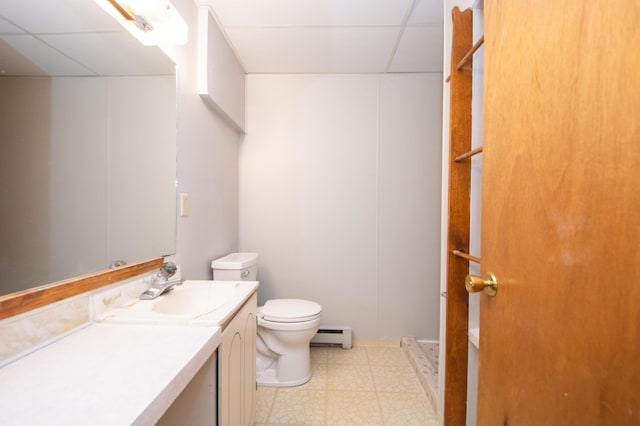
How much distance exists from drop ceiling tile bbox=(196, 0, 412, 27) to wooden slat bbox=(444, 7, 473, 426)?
0.68 meters

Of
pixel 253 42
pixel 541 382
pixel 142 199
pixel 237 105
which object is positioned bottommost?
pixel 541 382

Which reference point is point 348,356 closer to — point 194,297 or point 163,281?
point 194,297

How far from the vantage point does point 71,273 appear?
818 millimetres

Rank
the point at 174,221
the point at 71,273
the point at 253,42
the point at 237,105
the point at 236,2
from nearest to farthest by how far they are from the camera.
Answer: the point at 71,273 < the point at 174,221 < the point at 236,2 < the point at 253,42 < the point at 237,105

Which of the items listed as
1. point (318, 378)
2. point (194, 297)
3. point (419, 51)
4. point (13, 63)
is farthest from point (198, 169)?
point (419, 51)

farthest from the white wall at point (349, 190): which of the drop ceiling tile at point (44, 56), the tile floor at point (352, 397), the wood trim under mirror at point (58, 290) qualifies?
the drop ceiling tile at point (44, 56)

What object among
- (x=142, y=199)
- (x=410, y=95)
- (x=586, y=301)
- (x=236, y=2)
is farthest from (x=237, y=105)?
(x=586, y=301)

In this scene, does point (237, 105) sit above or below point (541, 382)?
above

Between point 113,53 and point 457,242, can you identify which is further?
point 457,242

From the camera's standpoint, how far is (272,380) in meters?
1.72

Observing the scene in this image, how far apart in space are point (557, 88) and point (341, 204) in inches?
69.7

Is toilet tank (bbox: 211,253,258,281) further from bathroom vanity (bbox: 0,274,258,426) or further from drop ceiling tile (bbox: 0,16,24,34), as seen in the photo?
drop ceiling tile (bbox: 0,16,24,34)

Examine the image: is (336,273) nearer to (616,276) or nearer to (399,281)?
(399,281)

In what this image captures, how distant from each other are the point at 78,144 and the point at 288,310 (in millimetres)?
1386
